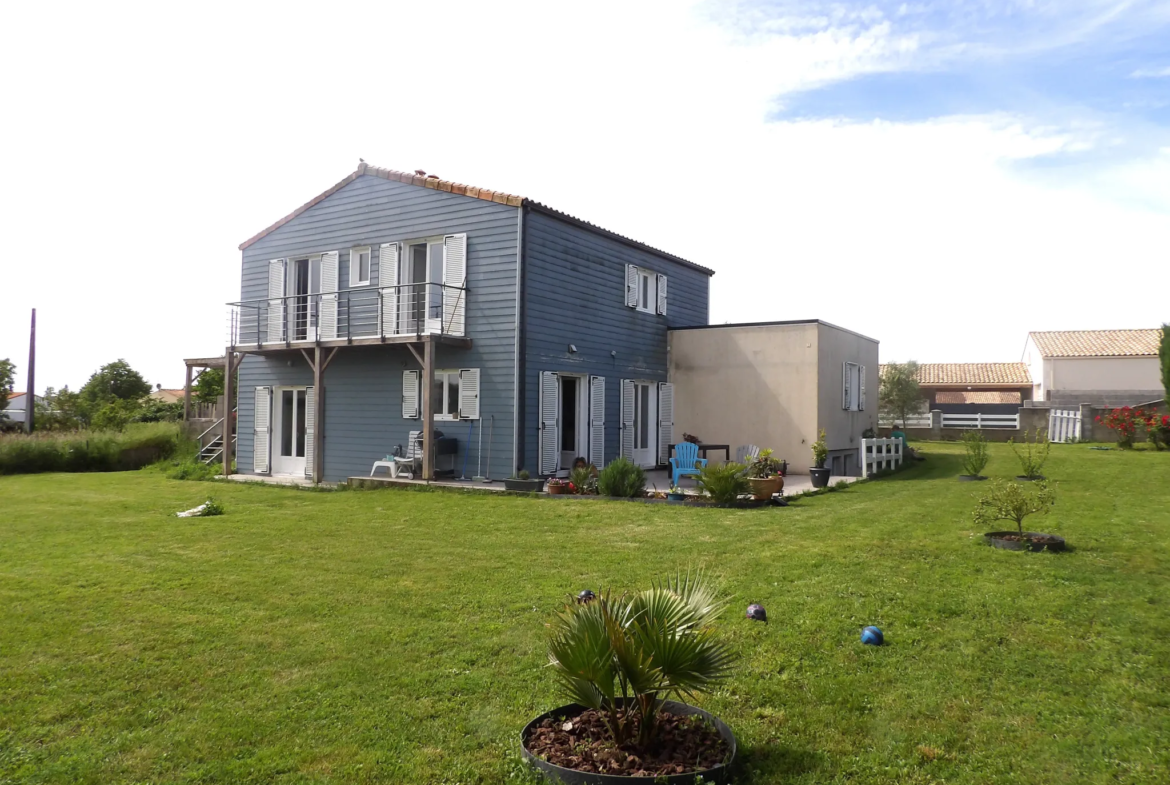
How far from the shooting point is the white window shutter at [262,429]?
18.7 metres

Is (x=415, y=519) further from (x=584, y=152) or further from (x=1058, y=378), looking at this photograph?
(x=1058, y=378)

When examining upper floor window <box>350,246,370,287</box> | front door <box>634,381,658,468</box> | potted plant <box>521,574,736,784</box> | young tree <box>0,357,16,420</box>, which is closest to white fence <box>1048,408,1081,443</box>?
front door <box>634,381,658,468</box>

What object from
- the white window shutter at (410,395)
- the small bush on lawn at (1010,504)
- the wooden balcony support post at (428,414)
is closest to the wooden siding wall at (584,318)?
the wooden balcony support post at (428,414)

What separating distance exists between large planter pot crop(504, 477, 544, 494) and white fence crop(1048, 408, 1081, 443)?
65.7 feet

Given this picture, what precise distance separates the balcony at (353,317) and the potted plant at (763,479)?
602cm

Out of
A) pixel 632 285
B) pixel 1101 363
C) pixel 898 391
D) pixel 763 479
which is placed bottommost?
pixel 763 479

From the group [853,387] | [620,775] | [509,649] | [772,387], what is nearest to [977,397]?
[853,387]

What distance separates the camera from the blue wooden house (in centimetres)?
1531

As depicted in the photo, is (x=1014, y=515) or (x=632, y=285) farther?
(x=632, y=285)

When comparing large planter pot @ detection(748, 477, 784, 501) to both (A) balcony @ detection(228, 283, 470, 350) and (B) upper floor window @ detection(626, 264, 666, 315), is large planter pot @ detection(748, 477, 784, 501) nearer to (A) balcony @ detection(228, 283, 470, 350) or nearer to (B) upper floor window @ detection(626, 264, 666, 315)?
(A) balcony @ detection(228, 283, 470, 350)

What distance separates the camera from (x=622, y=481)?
12750 mm

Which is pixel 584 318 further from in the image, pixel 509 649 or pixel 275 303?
pixel 509 649

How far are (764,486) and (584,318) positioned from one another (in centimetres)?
616

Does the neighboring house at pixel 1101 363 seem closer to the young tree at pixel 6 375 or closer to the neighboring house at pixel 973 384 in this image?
the neighboring house at pixel 973 384
